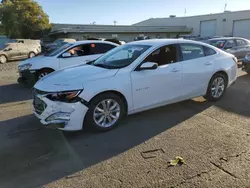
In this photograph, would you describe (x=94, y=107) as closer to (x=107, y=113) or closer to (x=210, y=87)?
(x=107, y=113)

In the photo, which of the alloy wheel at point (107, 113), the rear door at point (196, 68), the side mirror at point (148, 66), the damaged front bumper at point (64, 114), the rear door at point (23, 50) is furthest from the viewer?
the rear door at point (23, 50)

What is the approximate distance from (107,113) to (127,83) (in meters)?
0.67

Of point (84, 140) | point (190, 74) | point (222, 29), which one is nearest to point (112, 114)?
point (84, 140)

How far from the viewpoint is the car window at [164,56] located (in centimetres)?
483

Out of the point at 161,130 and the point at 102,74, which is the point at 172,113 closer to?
the point at 161,130

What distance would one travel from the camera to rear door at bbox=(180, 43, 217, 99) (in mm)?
5242

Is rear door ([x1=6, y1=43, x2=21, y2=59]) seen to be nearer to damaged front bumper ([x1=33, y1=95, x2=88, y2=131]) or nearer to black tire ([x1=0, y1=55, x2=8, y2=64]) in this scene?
black tire ([x1=0, y1=55, x2=8, y2=64])

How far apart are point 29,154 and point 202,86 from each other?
3.97 metres

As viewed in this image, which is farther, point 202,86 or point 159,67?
point 202,86

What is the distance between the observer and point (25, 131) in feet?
14.9

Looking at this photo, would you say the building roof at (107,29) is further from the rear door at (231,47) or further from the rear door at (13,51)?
the rear door at (231,47)

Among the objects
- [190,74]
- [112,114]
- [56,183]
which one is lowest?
[56,183]

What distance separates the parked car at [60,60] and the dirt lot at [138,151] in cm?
264

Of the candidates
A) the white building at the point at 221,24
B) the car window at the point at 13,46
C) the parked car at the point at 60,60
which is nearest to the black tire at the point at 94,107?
the parked car at the point at 60,60
